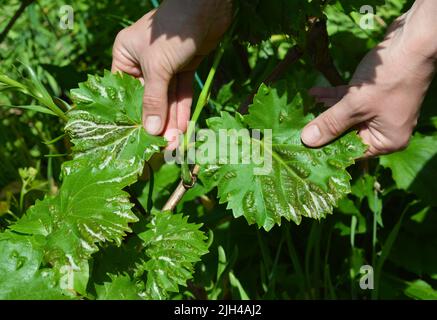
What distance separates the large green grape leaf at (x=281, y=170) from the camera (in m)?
1.19

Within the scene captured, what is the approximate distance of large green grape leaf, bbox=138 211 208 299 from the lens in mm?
1127

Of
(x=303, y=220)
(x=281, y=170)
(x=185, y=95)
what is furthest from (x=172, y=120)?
(x=303, y=220)

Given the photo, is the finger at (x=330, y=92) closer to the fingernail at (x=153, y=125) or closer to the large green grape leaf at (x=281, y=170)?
the large green grape leaf at (x=281, y=170)

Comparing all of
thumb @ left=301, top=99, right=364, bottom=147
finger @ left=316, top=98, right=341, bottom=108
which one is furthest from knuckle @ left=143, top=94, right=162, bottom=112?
finger @ left=316, top=98, right=341, bottom=108

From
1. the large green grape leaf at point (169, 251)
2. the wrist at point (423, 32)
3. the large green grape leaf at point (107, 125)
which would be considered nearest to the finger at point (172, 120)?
the large green grape leaf at point (107, 125)

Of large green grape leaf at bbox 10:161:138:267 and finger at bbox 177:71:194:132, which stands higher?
finger at bbox 177:71:194:132

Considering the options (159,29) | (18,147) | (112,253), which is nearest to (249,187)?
(112,253)

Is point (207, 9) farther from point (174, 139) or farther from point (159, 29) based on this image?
point (174, 139)

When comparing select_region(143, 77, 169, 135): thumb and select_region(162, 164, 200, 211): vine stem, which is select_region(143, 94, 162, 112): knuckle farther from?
select_region(162, 164, 200, 211): vine stem

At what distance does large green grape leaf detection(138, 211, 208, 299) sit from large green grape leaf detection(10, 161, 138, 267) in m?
0.13

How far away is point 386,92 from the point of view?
1300 mm

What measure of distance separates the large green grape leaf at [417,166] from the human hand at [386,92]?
26cm

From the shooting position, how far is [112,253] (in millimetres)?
1153

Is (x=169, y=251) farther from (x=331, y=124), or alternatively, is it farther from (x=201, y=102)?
(x=331, y=124)
